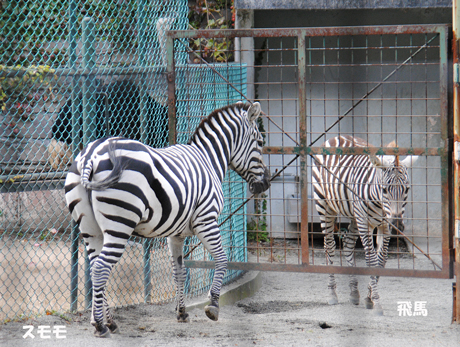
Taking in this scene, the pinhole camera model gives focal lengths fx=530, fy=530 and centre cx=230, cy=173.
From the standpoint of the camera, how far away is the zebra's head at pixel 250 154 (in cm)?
438

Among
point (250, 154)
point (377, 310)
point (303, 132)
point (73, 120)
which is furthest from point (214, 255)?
point (377, 310)

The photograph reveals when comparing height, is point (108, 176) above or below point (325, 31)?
below

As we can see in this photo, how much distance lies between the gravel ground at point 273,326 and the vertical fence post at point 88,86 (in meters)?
0.53

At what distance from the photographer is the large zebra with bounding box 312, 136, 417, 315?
4723 mm

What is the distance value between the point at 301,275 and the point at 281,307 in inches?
55.6

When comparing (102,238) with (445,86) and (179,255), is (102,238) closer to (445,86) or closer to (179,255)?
(179,255)

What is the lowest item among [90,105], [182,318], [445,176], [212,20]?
[182,318]

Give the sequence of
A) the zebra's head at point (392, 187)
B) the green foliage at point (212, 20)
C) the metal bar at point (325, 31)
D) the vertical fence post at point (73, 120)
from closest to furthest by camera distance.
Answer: the vertical fence post at point (73, 120) → the metal bar at point (325, 31) → the zebra's head at point (392, 187) → the green foliage at point (212, 20)

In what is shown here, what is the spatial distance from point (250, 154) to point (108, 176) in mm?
1562

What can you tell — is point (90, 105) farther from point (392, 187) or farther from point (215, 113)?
point (392, 187)

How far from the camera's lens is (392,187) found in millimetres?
4730

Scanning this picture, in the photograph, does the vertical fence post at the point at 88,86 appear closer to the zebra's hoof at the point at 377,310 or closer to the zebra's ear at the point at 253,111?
the zebra's ear at the point at 253,111

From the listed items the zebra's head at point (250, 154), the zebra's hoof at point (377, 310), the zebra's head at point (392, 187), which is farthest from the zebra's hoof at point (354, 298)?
the zebra's head at point (250, 154)

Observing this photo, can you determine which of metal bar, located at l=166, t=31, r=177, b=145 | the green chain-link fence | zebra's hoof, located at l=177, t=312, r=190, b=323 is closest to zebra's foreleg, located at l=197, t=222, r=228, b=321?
zebra's hoof, located at l=177, t=312, r=190, b=323
